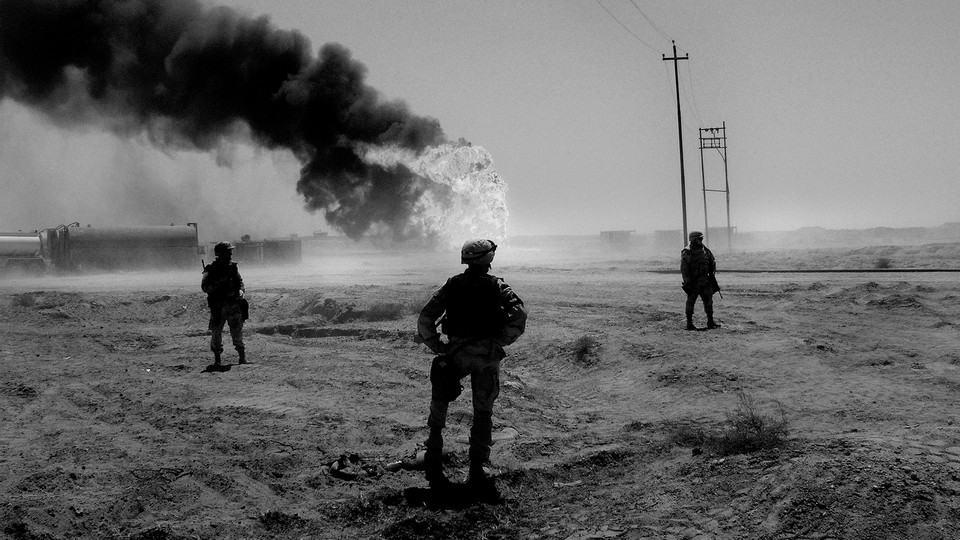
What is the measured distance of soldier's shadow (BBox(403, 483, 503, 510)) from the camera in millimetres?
4922

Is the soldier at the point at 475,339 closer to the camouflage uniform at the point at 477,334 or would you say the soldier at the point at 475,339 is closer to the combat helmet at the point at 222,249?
the camouflage uniform at the point at 477,334

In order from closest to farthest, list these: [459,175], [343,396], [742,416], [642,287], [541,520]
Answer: [541,520] < [742,416] < [343,396] < [642,287] < [459,175]

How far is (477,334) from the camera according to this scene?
521cm

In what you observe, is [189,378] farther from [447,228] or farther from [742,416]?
[447,228]

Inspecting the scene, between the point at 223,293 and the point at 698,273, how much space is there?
767 cm

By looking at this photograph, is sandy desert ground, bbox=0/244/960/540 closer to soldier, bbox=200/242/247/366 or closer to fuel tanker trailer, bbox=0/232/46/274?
soldier, bbox=200/242/247/366


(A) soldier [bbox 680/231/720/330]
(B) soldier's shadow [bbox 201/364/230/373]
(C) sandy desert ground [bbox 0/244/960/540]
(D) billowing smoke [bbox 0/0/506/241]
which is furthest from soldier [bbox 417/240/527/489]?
(D) billowing smoke [bbox 0/0/506/241]

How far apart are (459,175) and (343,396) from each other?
3053cm

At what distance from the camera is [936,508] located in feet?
13.2

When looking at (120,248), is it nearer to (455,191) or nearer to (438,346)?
(455,191)

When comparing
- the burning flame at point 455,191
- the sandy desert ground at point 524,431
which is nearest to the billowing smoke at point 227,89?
the burning flame at point 455,191

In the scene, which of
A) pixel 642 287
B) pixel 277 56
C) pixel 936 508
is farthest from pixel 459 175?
pixel 936 508

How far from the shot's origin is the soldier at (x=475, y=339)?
5.23 m

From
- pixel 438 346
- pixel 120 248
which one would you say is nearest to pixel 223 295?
pixel 438 346
